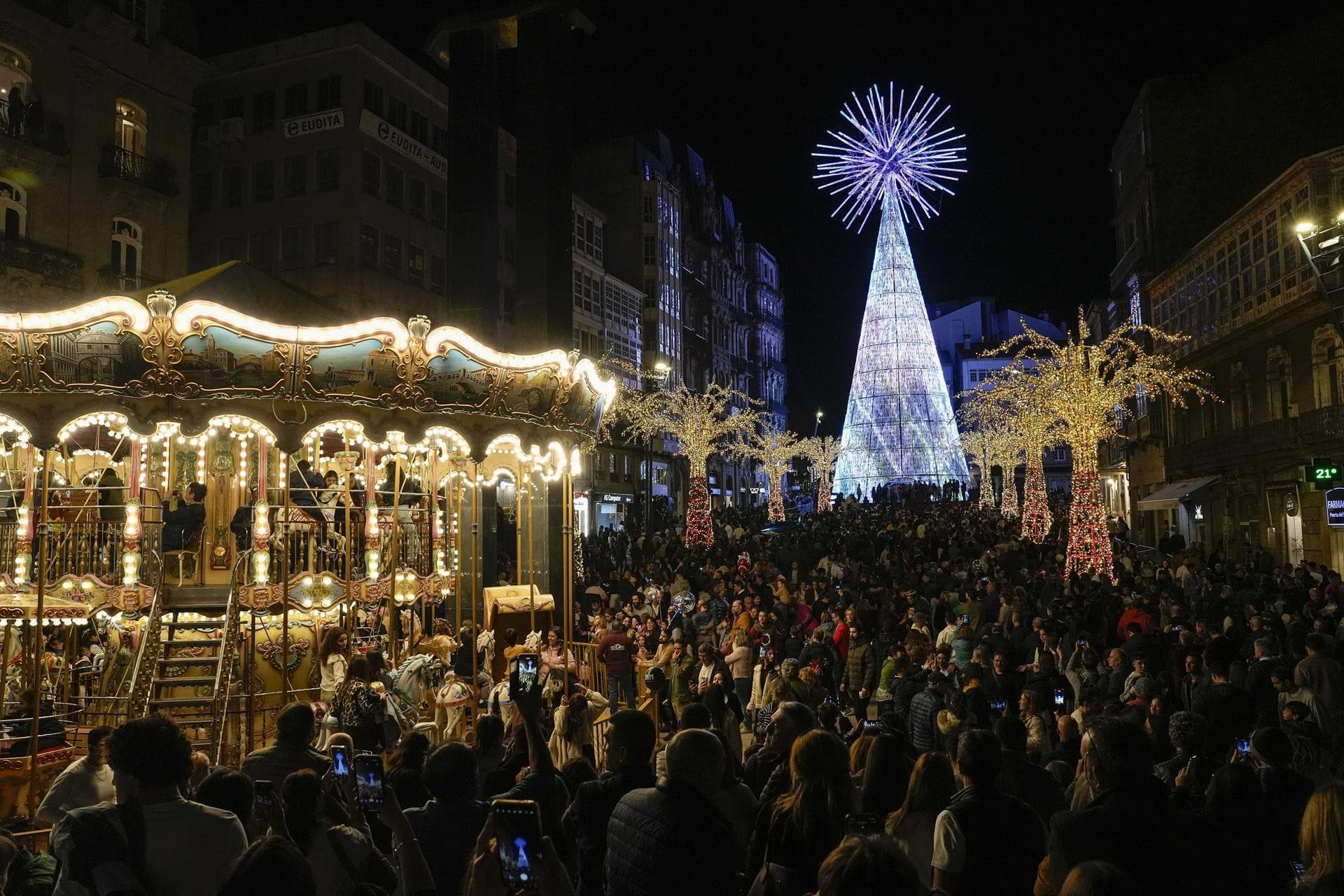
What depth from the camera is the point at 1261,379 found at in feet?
101

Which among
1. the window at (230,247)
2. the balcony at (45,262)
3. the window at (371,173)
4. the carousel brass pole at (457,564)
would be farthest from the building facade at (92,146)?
the carousel brass pole at (457,564)

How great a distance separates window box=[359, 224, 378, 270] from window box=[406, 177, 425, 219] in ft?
8.00

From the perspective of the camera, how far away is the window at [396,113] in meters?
Result: 35.8

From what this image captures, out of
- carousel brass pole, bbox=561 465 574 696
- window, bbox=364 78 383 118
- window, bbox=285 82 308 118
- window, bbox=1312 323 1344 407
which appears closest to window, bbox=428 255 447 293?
window, bbox=364 78 383 118

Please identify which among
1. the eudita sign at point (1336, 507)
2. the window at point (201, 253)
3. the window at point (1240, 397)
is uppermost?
the window at point (201, 253)

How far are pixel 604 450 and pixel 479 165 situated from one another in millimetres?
27820

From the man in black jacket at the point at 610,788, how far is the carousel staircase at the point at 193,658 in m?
8.24

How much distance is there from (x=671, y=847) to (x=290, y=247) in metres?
35.0

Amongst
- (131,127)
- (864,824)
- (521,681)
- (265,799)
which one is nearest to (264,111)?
(131,127)

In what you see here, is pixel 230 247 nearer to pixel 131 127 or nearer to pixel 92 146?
pixel 131 127

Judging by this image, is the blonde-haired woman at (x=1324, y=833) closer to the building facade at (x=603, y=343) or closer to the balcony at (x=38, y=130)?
the balcony at (x=38, y=130)

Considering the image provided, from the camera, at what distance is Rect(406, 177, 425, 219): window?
37250mm

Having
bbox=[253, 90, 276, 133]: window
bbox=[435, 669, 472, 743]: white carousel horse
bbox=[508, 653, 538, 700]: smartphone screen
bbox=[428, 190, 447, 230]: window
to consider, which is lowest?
bbox=[435, 669, 472, 743]: white carousel horse

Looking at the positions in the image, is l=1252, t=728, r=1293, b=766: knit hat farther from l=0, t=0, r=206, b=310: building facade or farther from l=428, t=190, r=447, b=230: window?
l=428, t=190, r=447, b=230: window
